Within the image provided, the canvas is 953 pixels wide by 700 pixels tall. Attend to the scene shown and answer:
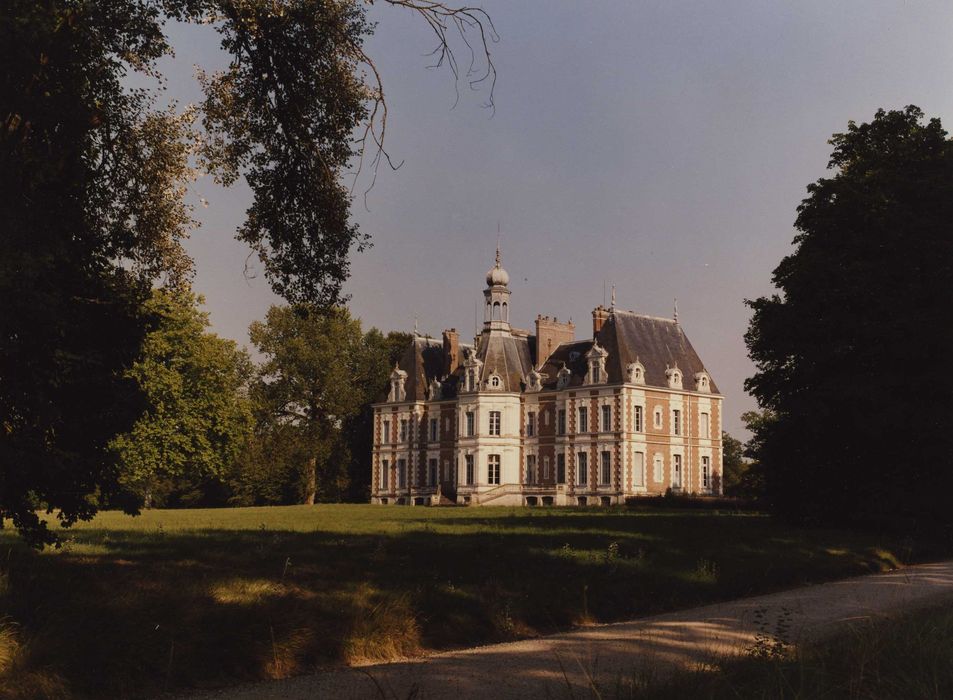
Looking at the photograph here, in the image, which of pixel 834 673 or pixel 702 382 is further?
pixel 702 382

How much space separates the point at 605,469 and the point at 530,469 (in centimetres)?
713

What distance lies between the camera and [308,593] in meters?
11.1

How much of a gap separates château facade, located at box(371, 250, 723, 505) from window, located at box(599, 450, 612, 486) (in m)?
0.07

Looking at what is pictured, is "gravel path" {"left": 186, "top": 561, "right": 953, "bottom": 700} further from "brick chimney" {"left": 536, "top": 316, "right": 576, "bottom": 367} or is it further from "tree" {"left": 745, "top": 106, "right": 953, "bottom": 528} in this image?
"brick chimney" {"left": 536, "top": 316, "right": 576, "bottom": 367}

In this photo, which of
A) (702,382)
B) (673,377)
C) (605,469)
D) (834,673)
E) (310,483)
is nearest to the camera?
(834,673)

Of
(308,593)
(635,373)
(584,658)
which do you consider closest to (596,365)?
(635,373)

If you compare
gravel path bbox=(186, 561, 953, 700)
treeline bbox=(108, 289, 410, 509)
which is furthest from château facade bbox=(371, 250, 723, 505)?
gravel path bbox=(186, 561, 953, 700)

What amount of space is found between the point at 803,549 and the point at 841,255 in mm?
10958

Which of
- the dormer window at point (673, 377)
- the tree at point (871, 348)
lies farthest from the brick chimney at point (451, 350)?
the tree at point (871, 348)

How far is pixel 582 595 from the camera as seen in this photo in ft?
42.0

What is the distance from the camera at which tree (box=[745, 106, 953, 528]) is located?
25172 mm

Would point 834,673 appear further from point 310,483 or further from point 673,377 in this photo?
point 310,483

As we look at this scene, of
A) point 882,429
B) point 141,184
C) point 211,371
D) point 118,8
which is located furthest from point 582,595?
point 211,371

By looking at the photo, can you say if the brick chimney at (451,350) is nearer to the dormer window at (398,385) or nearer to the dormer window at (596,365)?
the dormer window at (398,385)
